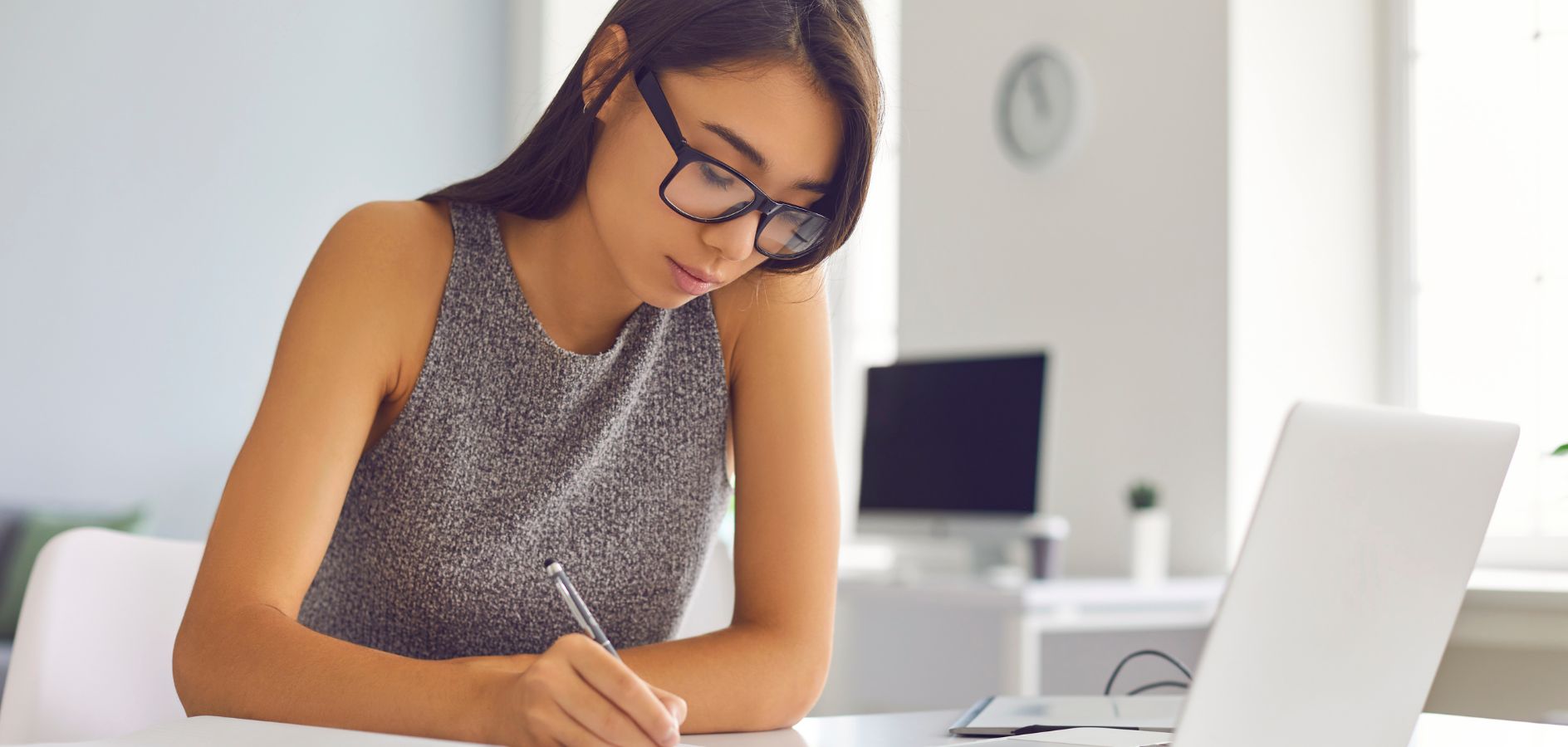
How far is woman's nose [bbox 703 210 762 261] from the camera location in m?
1.01

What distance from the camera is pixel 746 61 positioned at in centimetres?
100

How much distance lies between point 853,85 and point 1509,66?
8.87ft

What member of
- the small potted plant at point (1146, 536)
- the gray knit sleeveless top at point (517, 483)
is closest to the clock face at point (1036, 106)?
the small potted plant at point (1146, 536)

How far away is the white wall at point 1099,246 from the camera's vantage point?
326 centimetres

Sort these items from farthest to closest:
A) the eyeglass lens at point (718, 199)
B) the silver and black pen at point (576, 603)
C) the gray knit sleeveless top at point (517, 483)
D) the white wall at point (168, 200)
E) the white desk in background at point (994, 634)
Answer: the white wall at point (168, 200) < the white desk in background at point (994, 634) < the gray knit sleeveless top at point (517, 483) < the eyeglass lens at point (718, 199) < the silver and black pen at point (576, 603)

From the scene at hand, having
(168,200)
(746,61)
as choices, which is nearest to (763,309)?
(746,61)

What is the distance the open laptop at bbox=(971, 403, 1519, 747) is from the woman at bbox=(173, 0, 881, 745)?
0.38 metres

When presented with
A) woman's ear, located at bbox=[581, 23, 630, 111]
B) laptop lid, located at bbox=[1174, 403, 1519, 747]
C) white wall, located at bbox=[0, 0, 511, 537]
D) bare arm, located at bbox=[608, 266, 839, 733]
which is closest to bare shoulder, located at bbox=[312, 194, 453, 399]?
woman's ear, located at bbox=[581, 23, 630, 111]

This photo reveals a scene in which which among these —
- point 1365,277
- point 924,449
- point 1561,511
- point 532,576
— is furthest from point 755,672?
point 1365,277

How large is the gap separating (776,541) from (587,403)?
0.22m

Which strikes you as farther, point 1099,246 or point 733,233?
point 1099,246

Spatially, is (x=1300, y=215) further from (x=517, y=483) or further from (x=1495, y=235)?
(x=517, y=483)

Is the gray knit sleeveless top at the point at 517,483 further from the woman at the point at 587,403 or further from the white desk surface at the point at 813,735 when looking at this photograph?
the white desk surface at the point at 813,735

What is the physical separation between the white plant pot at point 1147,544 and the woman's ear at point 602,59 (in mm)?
2280
